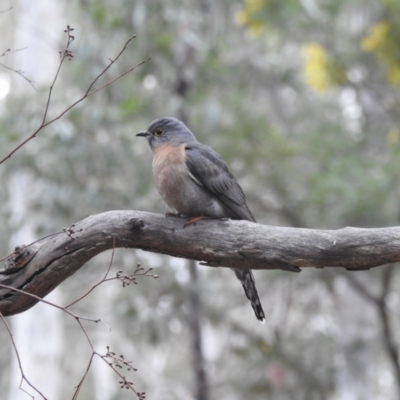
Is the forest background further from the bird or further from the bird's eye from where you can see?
the bird

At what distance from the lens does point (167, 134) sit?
525 centimetres

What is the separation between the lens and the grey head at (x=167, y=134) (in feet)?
16.9

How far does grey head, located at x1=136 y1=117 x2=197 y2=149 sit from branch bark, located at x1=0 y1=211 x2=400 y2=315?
1368 mm

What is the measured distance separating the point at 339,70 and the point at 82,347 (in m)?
14.7

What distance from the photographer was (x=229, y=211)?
15.8ft

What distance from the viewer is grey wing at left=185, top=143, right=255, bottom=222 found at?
4.74 metres

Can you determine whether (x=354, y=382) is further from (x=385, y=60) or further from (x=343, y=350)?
(x=385, y=60)

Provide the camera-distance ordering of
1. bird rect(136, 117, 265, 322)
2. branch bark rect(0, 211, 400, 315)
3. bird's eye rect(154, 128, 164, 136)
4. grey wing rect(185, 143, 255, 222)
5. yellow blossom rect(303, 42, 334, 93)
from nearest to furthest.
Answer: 1. branch bark rect(0, 211, 400, 315)
2. bird rect(136, 117, 265, 322)
3. grey wing rect(185, 143, 255, 222)
4. bird's eye rect(154, 128, 164, 136)
5. yellow blossom rect(303, 42, 334, 93)

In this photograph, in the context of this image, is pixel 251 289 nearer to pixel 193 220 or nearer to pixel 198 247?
pixel 193 220

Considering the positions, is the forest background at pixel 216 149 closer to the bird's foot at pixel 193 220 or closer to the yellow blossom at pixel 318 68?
the yellow blossom at pixel 318 68

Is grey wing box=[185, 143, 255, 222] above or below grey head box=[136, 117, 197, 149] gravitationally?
below

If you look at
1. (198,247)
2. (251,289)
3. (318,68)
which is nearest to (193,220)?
(198,247)

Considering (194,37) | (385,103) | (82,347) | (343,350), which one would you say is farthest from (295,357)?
(82,347)

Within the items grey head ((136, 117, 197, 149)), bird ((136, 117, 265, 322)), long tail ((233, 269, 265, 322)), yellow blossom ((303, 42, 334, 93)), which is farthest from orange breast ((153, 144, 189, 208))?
yellow blossom ((303, 42, 334, 93))
